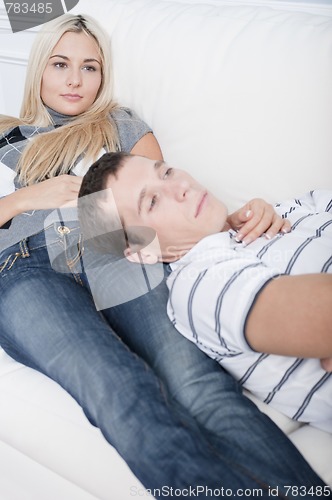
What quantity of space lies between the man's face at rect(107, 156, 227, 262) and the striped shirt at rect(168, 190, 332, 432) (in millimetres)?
51

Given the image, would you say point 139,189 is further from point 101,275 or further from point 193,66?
point 193,66

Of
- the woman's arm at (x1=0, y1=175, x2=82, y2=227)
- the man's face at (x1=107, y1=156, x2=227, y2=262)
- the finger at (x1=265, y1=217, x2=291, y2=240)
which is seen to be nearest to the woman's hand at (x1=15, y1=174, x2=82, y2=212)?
the woman's arm at (x1=0, y1=175, x2=82, y2=227)

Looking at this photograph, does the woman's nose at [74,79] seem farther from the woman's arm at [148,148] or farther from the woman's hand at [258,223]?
the woman's hand at [258,223]

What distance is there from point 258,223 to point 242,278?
9.5 inches

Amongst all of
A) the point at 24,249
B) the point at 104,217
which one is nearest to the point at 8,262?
the point at 24,249

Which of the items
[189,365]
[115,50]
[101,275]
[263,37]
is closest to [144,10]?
[115,50]

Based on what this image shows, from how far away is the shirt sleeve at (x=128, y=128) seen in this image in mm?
1561

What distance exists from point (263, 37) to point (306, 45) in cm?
12

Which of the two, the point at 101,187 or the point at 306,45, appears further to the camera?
the point at 306,45

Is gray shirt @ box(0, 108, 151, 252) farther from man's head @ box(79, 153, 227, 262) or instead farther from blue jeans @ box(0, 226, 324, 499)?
man's head @ box(79, 153, 227, 262)

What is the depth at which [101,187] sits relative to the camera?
3.99 ft

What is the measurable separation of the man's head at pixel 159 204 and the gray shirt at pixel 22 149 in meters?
0.25

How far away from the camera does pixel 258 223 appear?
1200mm

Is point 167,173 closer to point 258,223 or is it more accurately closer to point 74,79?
point 258,223
